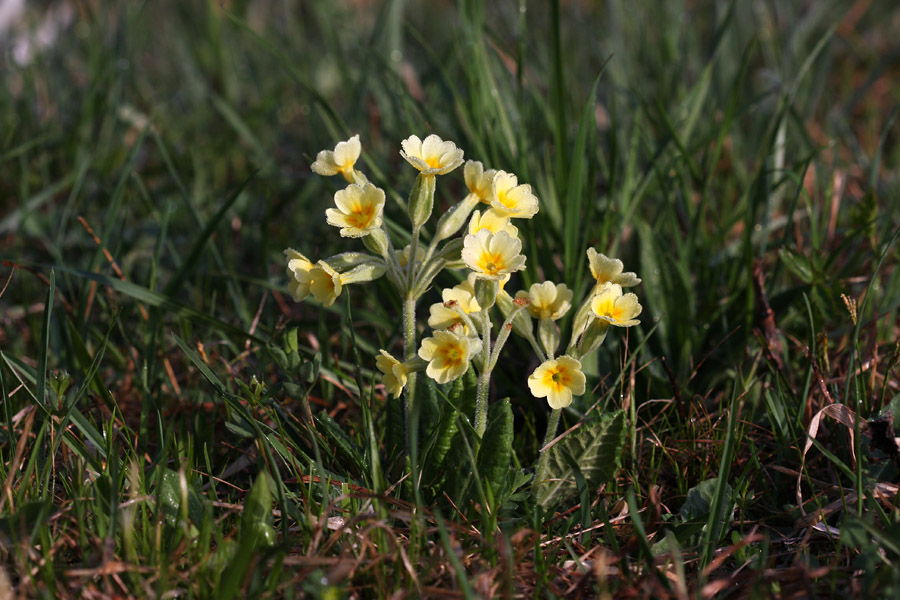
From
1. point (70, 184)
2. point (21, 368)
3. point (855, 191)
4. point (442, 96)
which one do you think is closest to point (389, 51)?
point (442, 96)

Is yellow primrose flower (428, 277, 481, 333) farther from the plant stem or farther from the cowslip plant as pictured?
the plant stem

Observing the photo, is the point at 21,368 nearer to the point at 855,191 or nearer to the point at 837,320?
the point at 837,320

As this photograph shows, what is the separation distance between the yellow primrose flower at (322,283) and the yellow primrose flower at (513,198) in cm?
35

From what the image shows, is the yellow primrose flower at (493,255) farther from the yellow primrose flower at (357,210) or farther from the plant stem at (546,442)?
the plant stem at (546,442)

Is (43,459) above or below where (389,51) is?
below

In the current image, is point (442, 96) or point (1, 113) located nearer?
point (442, 96)

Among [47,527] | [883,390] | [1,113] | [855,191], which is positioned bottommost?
[855,191]

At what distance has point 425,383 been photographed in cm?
177

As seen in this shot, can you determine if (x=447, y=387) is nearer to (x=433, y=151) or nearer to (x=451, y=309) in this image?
(x=451, y=309)

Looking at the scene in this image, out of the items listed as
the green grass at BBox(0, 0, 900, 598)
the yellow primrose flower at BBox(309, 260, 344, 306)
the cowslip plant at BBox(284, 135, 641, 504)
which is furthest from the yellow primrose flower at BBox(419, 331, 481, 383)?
the yellow primrose flower at BBox(309, 260, 344, 306)

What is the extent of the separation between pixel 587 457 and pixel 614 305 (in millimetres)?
335

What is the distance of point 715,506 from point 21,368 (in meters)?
1.49

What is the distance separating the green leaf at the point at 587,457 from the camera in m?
1.63

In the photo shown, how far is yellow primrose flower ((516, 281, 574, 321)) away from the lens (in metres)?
1.56
